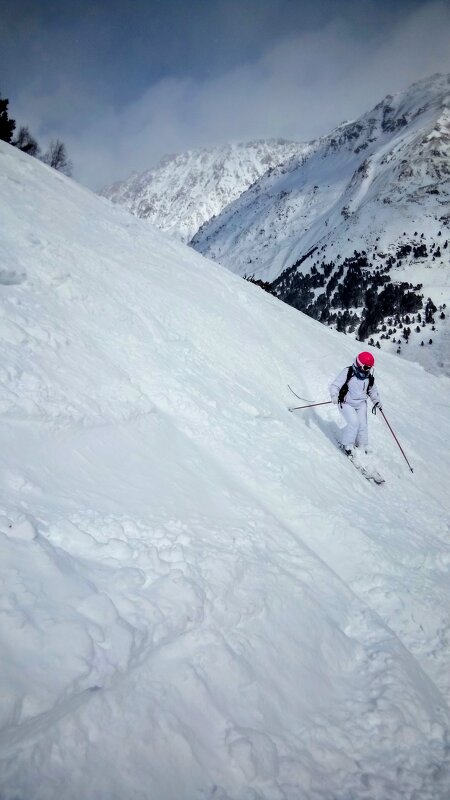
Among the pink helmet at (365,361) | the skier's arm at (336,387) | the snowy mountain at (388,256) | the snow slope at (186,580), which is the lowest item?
the snow slope at (186,580)

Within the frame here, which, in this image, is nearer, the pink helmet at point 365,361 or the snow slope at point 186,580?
the snow slope at point 186,580

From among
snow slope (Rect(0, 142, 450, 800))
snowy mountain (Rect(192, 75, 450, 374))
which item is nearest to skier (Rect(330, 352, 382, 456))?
Result: snow slope (Rect(0, 142, 450, 800))

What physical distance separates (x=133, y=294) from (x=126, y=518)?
26.2 ft

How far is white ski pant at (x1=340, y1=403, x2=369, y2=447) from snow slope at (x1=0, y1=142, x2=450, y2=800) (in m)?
0.54

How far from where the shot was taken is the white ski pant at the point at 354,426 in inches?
388

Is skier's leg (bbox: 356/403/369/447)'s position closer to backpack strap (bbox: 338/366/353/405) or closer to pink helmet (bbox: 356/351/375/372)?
backpack strap (bbox: 338/366/353/405)

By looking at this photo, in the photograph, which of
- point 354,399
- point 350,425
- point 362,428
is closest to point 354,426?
point 350,425

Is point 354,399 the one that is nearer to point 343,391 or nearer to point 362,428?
point 343,391

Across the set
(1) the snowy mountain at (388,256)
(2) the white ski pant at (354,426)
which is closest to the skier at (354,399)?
(2) the white ski pant at (354,426)

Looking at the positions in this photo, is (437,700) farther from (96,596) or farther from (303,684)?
(96,596)

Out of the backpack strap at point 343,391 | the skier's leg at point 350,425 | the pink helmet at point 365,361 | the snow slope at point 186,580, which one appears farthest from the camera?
the backpack strap at point 343,391

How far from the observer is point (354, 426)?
986cm

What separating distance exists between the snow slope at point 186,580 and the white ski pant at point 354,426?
542 millimetres

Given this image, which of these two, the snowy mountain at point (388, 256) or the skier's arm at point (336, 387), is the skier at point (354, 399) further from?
the snowy mountain at point (388, 256)
